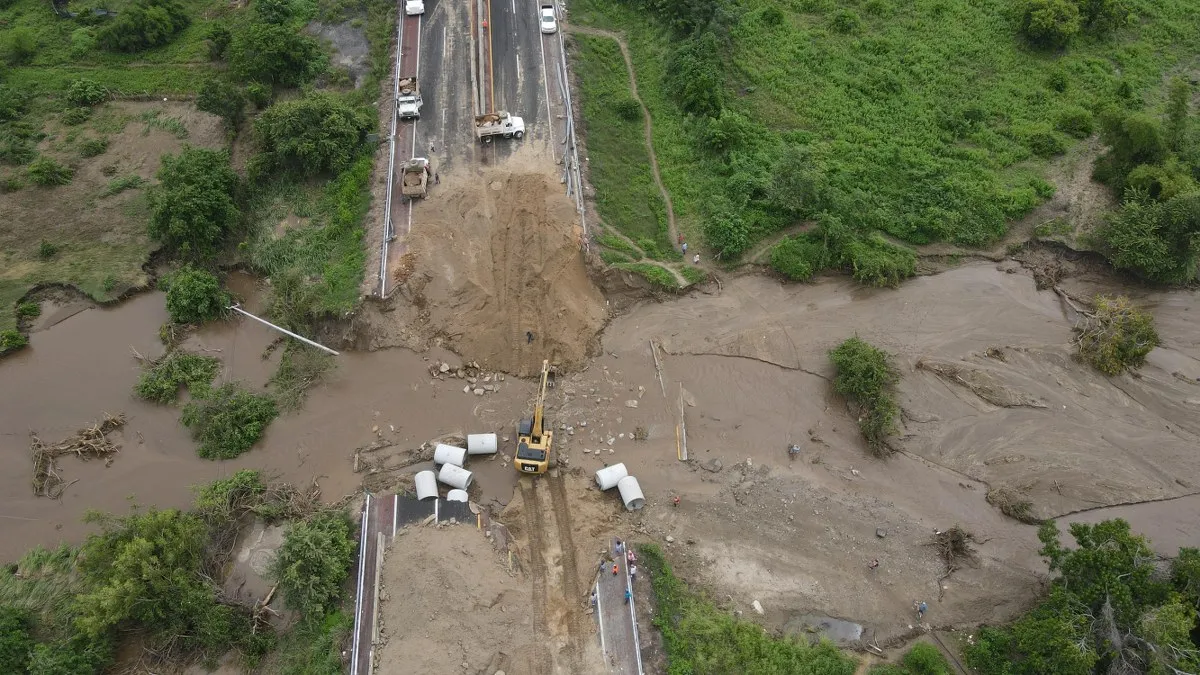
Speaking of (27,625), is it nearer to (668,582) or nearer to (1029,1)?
(668,582)

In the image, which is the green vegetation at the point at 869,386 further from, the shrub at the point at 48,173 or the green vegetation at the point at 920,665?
the shrub at the point at 48,173

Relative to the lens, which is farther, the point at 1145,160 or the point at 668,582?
A: the point at 1145,160

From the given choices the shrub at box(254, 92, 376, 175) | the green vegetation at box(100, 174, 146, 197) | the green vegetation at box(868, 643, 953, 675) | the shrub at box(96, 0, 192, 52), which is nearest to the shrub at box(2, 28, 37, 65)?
the shrub at box(96, 0, 192, 52)

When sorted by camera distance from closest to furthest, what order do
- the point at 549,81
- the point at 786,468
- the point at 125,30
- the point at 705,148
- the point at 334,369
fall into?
the point at 786,468 < the point at 334,369 < the point at 705,148 < the point at 549,81 < the point at 125,30

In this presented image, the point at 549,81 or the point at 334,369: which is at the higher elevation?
the point at 549,81

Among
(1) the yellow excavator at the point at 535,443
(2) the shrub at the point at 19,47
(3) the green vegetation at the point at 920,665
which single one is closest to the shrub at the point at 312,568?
(1) the yellow excavator at the point at 535,443

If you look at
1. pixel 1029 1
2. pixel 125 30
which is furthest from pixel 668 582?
pixel 125 30
